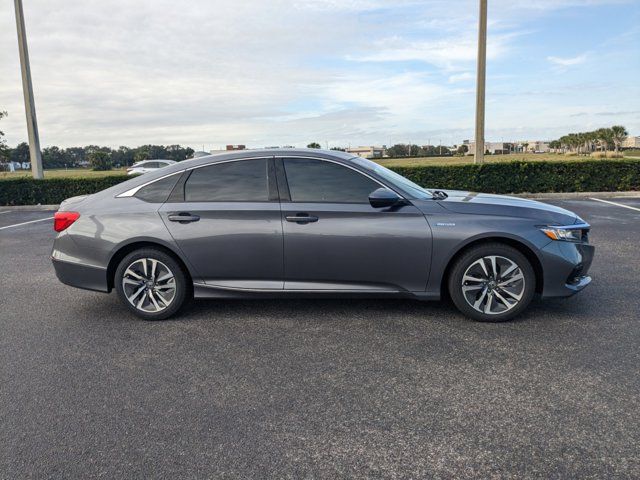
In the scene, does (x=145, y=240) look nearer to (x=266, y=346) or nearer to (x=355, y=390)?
(x=266, y=346)

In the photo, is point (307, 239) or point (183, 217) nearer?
→ point (307, 239)

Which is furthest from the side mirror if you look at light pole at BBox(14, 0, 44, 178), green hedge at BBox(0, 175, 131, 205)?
light pole at BBox(14, 0, 44, 178)

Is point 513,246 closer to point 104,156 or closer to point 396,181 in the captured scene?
point 396,181

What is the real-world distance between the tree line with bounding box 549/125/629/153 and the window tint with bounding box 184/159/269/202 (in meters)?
127

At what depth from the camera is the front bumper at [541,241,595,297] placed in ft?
14.2

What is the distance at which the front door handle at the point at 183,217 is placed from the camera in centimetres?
462

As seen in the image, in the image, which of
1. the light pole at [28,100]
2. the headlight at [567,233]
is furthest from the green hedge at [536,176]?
the light pole at [28,100]

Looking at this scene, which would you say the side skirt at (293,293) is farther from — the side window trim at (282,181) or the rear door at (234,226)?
the side window trim at (282,181)

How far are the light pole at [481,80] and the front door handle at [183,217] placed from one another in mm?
13703

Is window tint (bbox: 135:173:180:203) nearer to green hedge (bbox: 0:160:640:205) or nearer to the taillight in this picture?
the taillight

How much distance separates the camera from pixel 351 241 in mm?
4418

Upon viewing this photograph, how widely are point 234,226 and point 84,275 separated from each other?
1560 mm

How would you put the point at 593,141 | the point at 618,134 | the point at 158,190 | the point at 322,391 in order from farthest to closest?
the point at 593,141 → the point at 618,134 → the point at 158,190 → the point at 322,391

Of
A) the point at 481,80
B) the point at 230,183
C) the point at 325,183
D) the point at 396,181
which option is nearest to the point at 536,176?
the point at 481,80
